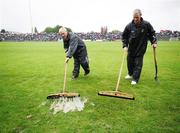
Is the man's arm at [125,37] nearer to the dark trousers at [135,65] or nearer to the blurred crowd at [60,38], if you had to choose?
the dark trousers at [135,65]

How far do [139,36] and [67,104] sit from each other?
336 cm

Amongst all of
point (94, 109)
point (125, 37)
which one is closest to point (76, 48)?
point (125, 37)

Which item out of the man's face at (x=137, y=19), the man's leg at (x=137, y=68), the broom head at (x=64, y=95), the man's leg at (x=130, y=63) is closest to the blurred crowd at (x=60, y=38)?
the man's leg at (x=130, y=63)

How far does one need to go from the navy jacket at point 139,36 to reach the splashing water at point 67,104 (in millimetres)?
2638

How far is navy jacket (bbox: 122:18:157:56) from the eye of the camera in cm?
787

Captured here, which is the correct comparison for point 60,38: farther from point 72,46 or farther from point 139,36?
point 139,36

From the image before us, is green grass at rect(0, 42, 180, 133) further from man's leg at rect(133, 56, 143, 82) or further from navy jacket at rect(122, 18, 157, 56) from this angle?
navy jacket at rect(122, 18, 157, 56)

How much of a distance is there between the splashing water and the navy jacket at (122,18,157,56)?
8.65ft

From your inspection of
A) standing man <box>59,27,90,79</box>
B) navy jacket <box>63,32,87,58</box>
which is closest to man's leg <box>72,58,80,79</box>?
standing man <box>59,27,90,79</box>

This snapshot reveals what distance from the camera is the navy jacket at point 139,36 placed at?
7.87 metres

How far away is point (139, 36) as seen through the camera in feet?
26.1

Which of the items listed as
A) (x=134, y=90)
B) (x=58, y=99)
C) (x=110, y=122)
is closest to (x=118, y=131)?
(x=110, y=122)

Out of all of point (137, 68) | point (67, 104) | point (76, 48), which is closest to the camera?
point (67, 104)

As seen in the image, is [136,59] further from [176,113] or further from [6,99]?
[6,99]
